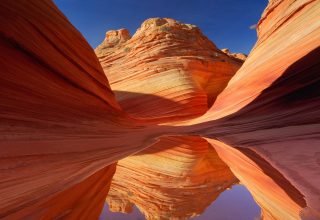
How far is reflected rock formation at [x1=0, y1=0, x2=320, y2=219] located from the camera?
310 cm

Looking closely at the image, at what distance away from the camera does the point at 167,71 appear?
1373 centimetres

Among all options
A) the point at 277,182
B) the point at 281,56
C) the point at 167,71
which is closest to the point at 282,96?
the point at 281,56

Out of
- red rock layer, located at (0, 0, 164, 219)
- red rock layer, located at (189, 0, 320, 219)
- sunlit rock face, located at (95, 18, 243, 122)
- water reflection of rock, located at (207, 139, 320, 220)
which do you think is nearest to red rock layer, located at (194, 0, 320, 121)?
red rock layer, located at (189, 0, 320, 219)

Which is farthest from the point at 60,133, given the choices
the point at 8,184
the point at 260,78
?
the point at 260,78

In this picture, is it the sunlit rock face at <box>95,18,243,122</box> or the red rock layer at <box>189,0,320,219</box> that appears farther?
the sunlit rock face at <box>95,18,243,122</box>

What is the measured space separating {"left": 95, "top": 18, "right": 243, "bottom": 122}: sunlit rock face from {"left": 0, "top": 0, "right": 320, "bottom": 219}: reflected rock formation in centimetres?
10

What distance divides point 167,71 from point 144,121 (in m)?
3.59

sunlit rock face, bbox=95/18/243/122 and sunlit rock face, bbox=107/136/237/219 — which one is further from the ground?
sunlit rock face, bbox=95/18/243/122

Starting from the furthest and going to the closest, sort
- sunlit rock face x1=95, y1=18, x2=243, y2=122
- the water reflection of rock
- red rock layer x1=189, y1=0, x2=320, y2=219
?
sunlit rock face x1=95, y1=18, x2=243, y2=122 → red rock layer x1=189, y1=0, x2=320, y2=219 → the water reflection of rock

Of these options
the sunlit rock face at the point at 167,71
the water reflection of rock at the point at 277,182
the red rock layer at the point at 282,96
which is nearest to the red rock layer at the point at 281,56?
the red rock layer at the point at 282,96

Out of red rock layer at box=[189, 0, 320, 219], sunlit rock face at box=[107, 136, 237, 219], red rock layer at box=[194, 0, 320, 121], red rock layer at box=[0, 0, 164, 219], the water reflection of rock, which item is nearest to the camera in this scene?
the water reflection of rock

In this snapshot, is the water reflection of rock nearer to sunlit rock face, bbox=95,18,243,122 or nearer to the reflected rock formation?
the reflected rock formation

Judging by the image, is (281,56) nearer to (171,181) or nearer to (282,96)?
(282,96)

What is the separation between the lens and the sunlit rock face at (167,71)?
1287 centimetres
